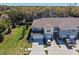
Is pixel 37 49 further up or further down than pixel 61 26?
further down

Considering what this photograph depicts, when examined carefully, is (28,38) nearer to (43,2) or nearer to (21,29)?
(21,29)

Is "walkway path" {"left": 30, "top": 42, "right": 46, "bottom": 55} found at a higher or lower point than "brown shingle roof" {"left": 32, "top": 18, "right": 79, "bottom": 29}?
lower

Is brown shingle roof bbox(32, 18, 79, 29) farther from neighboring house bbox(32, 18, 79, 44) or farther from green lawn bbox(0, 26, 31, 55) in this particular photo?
green lawn bbox(0, 26, 31, 55)

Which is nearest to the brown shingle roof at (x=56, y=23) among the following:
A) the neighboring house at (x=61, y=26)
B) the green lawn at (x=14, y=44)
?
the neighboring house at (x=61, y=26)

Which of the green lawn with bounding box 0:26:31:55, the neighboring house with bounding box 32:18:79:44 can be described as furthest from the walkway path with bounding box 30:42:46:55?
the neighboring house with bounding box 32:18:79:44

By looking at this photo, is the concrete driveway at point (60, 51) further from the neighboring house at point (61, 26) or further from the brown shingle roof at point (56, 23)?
the brown shingle roof at point (56, 23)

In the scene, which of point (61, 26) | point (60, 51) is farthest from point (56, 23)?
point (60, 51)

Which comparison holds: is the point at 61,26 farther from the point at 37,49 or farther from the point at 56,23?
the point at 37,49

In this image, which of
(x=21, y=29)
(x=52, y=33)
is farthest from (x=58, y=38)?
(x=21, y=29)
